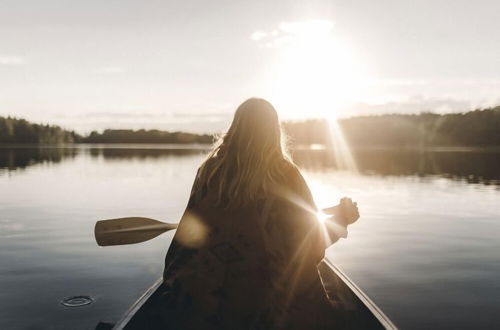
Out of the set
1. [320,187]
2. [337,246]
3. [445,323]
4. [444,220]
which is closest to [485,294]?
[445,323]

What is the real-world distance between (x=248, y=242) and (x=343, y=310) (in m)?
3.54

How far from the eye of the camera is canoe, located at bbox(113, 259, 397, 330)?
5863mm

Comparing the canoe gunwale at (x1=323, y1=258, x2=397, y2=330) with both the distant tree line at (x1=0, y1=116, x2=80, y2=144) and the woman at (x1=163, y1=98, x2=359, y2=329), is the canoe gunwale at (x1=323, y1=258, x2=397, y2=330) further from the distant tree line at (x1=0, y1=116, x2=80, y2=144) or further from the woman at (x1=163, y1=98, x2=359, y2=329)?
the distant tree line at (x1=0, y1=116, x2=80, y2=144)

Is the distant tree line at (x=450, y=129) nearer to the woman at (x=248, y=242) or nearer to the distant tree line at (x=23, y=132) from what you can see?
the distant tree line at (x=23, y=132)

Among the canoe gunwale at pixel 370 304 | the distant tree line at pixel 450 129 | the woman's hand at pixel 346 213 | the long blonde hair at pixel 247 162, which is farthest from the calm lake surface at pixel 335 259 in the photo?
the distant tree line at pixel 450 129

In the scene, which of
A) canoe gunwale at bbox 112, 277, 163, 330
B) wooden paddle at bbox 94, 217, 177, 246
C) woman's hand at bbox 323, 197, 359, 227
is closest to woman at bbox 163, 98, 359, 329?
woman's hand at bbox 323, 197, 359, 227

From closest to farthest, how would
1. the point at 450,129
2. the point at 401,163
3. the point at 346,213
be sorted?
the point at 346,213, the point at 401,163, the point at 450,129

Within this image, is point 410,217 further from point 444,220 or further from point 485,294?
point 485,294

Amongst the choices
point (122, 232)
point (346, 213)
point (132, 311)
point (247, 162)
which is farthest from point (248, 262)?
point (132, 311)

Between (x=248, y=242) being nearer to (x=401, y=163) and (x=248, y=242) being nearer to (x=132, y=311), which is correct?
(x=132, y=311)

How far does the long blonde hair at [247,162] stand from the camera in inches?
147

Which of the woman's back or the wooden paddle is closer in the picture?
the woman's back

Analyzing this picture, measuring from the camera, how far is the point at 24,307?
9695 mm

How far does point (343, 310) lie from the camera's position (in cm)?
684
